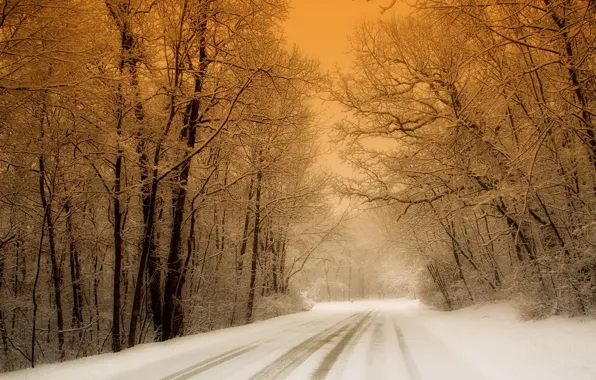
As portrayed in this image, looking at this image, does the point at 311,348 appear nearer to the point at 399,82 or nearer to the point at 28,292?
the point at 399,82

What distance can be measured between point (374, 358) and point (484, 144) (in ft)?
20.8

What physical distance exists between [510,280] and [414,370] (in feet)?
22.1

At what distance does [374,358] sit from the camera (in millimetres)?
6066

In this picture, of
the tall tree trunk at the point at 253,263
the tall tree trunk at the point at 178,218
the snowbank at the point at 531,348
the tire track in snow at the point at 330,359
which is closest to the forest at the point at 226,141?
the tall tree trunk at the point at 178,218

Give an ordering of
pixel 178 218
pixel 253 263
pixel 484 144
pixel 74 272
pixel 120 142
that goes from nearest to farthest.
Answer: pixel 120 142 < pixel 484 144 < pixel 178 218 < pixel 74 272 < pixel 253 263

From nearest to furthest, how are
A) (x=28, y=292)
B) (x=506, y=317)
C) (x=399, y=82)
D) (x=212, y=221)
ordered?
(x=506, y=317), (x=399, y=82), (x=28, y=292), (x=212, y=221)

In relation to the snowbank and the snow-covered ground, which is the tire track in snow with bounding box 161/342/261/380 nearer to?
the snow-covered ground

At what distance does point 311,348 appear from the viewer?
23.7ft

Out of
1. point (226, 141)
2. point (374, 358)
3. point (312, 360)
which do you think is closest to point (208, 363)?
point (312, 360)

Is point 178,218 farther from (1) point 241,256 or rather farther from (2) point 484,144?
(2) point 484,144

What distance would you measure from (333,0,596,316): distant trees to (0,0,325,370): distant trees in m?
2.58

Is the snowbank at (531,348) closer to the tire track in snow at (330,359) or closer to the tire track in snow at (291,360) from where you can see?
the tire track in snow at (330,359)

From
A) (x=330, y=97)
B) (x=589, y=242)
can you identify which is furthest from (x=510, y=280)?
(x=330, y=97)

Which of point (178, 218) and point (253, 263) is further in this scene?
point (253, 263)
